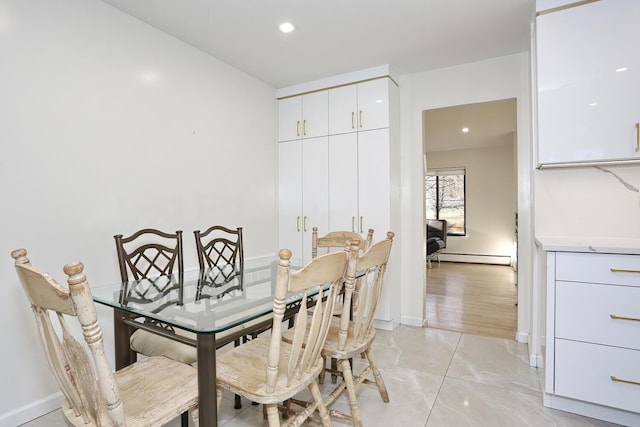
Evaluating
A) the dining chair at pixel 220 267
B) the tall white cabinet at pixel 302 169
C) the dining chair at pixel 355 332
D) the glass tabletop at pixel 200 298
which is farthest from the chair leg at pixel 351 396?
the tall white cabinet at pixel 302 169

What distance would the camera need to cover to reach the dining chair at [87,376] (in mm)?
876

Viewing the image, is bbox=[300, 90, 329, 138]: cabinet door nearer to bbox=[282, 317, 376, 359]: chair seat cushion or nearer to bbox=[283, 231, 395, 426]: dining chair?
bbox=[283, 231, 395, 426]: dining chair

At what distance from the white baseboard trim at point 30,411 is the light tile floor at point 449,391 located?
0.12ft

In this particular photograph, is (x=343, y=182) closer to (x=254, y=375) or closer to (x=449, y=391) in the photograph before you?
(x=449, y=391)

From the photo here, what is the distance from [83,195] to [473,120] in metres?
4.96

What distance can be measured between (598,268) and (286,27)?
2.47 metres

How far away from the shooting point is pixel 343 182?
340 centimetres

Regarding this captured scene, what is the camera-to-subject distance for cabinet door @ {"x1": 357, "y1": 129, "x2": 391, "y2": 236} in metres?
3.17

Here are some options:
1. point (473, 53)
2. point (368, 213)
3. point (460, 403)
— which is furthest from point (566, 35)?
point (460, 403)

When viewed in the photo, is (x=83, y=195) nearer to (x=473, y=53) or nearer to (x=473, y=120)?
(x=473, y=53)

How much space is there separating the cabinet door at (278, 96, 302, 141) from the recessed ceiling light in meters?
1.11

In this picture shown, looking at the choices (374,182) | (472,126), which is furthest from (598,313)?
(472,126)

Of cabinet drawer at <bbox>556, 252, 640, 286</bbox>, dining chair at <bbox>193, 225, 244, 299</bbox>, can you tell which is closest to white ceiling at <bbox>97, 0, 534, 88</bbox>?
dining chair at <bbox>193, 225, 244, 299</bbox>

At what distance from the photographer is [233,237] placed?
3.14 metres
